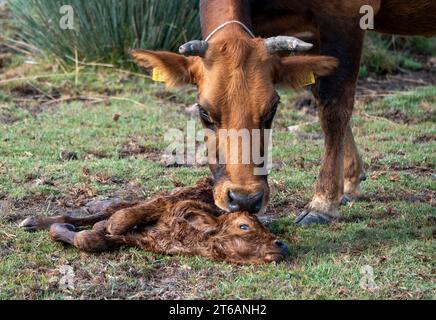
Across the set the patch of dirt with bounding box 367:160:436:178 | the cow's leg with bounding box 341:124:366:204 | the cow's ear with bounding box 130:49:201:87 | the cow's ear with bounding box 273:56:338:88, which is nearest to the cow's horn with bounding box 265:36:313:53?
the cow's ear with bounding box 273:56:338:88

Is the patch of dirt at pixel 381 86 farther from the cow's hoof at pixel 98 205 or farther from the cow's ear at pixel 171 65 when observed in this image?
the cow's ear at pixel 171 65

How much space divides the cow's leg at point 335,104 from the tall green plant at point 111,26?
460cm

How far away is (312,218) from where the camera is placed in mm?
6230

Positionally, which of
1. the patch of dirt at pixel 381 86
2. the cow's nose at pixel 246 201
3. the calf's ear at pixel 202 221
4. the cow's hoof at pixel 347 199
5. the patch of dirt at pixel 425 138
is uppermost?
the patch of dirt at pixel 381 86

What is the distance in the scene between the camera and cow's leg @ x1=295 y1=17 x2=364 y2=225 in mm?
6391

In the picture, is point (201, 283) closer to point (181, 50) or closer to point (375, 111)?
point (181, 50)

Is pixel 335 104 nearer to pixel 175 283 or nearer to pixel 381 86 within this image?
pixel 175 283

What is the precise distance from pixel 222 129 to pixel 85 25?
5.87m

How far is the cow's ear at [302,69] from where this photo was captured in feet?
18.8

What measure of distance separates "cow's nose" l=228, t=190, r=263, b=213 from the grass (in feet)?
1.15

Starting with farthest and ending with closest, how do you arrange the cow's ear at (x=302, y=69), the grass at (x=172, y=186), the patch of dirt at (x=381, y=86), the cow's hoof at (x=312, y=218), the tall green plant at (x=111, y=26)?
the tall green plant at (x=111, y=26) → the patch of dirt at (x=381, y=86) → the cow's hoof at (x=312, y=218) → the cow's ear at (x=302, y=69) → the grass at (x=172, y=186)

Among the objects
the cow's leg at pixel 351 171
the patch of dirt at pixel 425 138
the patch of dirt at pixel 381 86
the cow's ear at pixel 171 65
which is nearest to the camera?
the cow's ear at pixel 171 65

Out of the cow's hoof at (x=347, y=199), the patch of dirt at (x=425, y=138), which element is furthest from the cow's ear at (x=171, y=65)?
the patch of dirt at (x=425, y=138)

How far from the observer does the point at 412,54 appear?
13.2m
